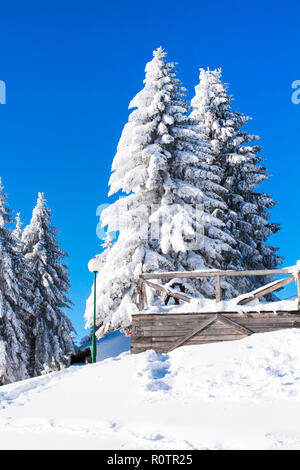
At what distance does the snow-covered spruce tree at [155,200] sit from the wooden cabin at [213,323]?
517 cm

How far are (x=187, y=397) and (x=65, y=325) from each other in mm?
20951

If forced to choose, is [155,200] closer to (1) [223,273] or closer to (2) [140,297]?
(2) [140,297]

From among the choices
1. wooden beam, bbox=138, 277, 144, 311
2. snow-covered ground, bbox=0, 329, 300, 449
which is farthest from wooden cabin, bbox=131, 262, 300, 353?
wooden beam, bbox=138, 277, 144, 311

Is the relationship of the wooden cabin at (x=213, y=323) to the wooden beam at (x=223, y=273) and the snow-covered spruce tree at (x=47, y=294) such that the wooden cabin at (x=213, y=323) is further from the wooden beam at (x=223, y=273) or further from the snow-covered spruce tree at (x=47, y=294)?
the snow-covered spruce tree at (x=47, y=294)

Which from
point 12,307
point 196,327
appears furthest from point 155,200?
point 12,307

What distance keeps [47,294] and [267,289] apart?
1844 centimetres

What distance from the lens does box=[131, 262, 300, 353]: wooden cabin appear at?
11492mm

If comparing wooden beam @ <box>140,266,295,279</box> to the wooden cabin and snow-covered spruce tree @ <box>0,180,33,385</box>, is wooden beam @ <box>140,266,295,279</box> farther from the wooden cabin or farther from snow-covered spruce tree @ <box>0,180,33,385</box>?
snow-covered spruce tree @ <box>0,180,33,385</box>

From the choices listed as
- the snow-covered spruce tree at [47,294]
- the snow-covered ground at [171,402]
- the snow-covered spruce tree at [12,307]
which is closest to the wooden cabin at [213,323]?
the snow-covered ground at [171,402]

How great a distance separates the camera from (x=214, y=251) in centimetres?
1883

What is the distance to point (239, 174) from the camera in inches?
950

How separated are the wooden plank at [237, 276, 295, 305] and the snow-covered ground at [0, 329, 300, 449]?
42.5 inches
